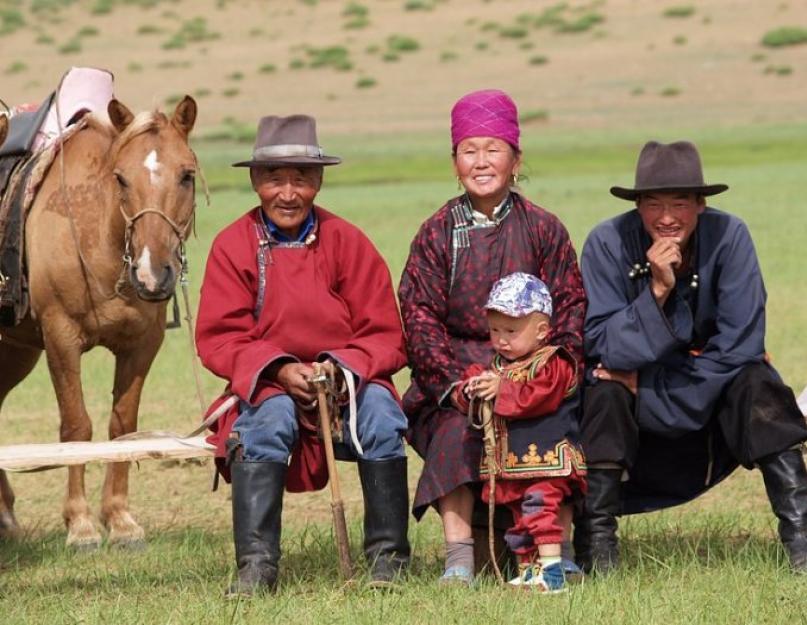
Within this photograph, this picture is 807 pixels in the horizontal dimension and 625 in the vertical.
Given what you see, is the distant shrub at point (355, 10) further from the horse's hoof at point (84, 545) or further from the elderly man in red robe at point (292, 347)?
the elderly man in red robe at point (292, 347)

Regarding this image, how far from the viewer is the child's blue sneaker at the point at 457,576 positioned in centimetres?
588

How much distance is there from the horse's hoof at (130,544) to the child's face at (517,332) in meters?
2.29

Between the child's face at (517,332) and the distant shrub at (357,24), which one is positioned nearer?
the child's face at (517,332)

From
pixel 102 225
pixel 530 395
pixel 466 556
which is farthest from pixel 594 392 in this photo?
pixel 102 225

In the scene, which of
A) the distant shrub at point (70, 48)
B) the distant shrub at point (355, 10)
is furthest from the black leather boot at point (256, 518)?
the distant shrub at point (355, 10)

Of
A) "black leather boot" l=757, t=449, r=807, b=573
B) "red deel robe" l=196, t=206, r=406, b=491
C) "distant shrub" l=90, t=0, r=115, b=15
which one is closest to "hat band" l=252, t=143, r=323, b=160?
"red deel robe" l=196, t=206, r=406, b=491

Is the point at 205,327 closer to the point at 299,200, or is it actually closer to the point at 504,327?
the point at 299,200

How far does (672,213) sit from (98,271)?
8.87 feet

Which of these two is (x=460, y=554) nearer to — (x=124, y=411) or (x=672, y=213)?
(x=672, y=213)

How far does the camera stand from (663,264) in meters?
5.97

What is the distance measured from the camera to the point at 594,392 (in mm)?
6102

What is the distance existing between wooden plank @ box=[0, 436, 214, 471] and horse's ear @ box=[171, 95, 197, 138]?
149 centimetres

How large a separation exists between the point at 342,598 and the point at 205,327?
1.13 meters

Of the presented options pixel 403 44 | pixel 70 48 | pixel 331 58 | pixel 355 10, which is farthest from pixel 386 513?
pixel 355 10
